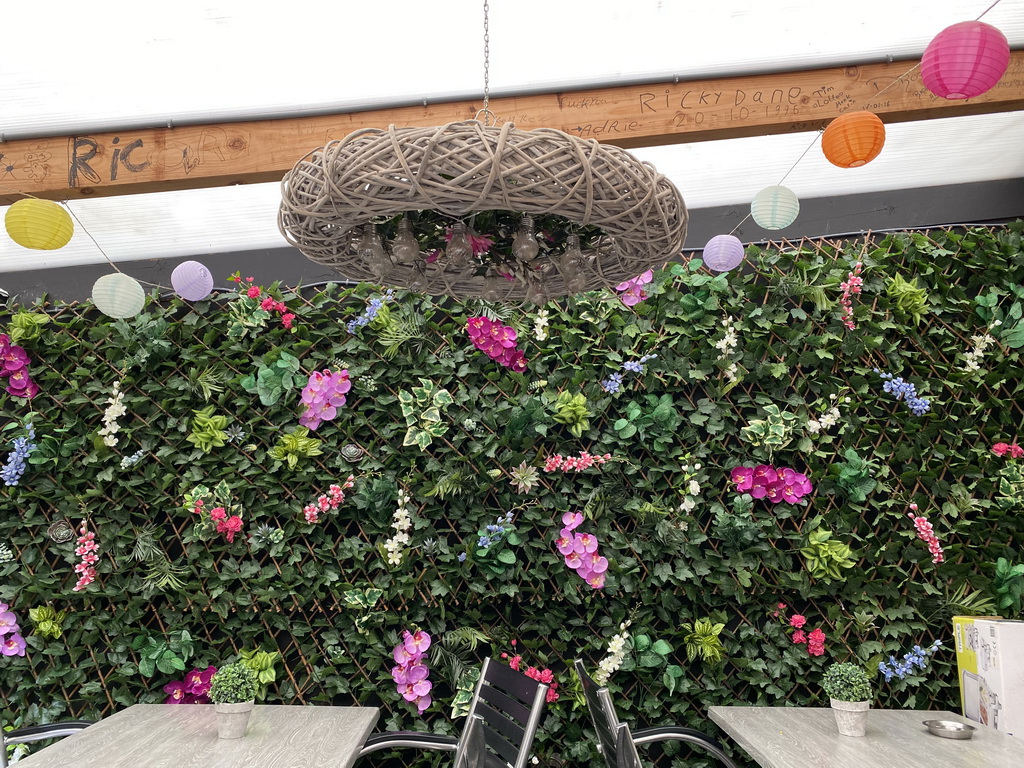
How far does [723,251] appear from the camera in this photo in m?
2.34

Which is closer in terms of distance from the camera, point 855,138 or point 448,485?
point 855,138

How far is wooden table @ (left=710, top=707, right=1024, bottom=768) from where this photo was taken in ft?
5.09

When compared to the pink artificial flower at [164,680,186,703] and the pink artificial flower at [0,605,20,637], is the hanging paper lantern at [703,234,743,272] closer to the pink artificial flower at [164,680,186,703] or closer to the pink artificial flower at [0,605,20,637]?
the pink artificial flower at [164,680,186,703]

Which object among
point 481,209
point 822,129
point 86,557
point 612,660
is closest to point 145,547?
point 86,557

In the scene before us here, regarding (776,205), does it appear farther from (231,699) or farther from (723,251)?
(231,699)

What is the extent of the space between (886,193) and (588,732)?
2.26 meters

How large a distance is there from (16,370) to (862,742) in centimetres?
288

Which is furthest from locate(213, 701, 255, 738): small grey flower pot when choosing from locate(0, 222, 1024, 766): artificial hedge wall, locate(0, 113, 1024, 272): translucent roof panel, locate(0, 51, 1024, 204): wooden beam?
locate(0, 113, 1024, 272): translucent roof panel

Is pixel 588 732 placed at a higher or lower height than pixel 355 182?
lower

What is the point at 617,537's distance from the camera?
2416 mm

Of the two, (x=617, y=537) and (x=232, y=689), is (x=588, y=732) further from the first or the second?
(x=232, y=689)

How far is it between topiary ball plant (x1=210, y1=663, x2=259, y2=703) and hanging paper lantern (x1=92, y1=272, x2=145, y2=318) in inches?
45.7

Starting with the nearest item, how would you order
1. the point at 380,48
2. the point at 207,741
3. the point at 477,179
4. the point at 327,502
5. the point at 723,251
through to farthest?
the point at 477,179, the point at 207,741, the point at 380,48, the point at 723,251, the point at 327,502

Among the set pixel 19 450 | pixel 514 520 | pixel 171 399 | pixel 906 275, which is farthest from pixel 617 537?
pixel 19 450
